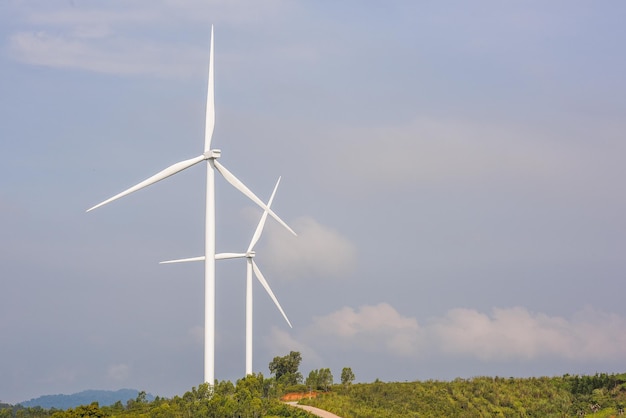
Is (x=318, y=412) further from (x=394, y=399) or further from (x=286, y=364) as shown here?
(x=286, y=364)

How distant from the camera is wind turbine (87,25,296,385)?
79.6 meters

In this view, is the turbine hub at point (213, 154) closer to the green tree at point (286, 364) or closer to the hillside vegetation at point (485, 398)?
the hillside vegetation at point (485, 398)

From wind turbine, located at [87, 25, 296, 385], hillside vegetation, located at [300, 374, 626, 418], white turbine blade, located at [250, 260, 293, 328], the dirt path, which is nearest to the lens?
wind turbine, located at [87, 25, 296, 385]

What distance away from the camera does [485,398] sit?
4021 inches

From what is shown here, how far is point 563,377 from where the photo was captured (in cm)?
11112

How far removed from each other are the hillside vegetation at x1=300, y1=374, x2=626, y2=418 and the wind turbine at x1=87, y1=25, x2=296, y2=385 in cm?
1579

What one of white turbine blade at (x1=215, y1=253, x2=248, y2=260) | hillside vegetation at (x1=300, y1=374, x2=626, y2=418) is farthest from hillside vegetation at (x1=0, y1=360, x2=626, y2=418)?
white turbine blade at (x1=215, y1=253, x2=248, y2=260)

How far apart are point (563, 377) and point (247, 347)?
36.3m

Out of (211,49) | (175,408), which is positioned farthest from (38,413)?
(211,49)

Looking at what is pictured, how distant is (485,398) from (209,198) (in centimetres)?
3976

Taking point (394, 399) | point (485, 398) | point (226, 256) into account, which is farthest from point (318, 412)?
point (226, 256)

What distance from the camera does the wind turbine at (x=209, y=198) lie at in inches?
3135

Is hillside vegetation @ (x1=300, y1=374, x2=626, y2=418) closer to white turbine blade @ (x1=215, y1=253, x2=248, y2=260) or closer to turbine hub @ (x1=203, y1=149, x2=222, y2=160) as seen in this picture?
white turbine blade @ (x1=215, y1=253, x2=248, y2=260)

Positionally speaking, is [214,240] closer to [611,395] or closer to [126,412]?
[126,412]
